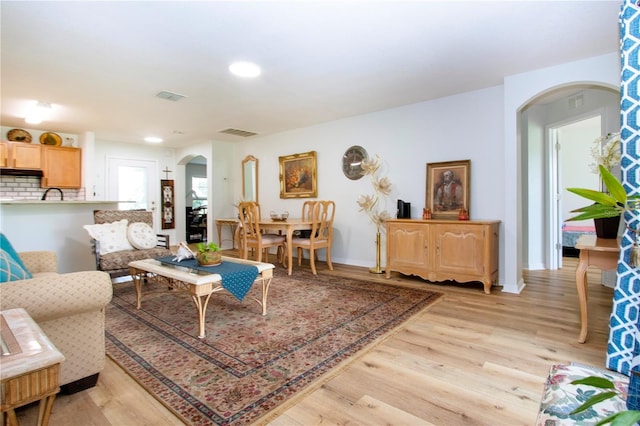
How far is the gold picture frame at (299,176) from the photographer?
18.6 feet

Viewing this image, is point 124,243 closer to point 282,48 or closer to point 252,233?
point 252,233

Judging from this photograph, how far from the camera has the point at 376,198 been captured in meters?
4.80

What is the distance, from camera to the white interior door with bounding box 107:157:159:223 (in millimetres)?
7039

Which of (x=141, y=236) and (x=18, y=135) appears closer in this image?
(x=141, y=236)

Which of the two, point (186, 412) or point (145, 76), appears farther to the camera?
point (145, 76)

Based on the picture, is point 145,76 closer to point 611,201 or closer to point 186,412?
point 186,412

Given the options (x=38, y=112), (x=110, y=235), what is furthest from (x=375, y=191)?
(x=38, y=112)

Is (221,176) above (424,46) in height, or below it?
below

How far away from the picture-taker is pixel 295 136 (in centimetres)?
595

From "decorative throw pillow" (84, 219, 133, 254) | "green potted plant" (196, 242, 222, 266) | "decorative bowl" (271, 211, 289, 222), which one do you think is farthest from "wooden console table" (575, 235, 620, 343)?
"decorative throw pillow" (84, 219, 133, 254)

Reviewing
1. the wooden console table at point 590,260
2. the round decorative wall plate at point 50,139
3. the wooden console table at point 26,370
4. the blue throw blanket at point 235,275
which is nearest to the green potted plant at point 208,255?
the blue throw blanket at point 235,275

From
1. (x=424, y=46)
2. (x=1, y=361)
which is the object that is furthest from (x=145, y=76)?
(x=1, y=361)

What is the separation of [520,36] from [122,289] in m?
4.92

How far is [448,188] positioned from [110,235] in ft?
13.9
